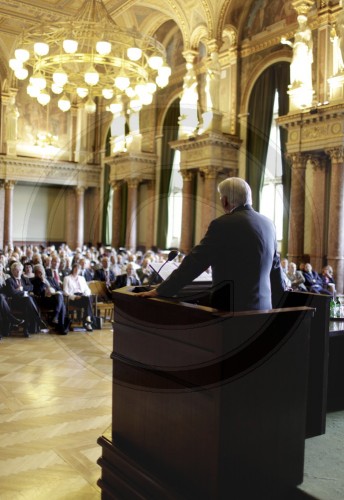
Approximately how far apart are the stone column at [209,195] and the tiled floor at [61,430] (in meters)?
8.23

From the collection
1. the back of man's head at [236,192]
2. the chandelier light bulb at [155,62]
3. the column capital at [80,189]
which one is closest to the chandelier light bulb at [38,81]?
the chandelier light bulb at [155,62]

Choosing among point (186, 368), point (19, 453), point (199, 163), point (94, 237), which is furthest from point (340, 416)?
point (94, 237)

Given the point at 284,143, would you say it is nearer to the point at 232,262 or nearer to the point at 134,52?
the point at 134,52

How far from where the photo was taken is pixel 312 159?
465 inches

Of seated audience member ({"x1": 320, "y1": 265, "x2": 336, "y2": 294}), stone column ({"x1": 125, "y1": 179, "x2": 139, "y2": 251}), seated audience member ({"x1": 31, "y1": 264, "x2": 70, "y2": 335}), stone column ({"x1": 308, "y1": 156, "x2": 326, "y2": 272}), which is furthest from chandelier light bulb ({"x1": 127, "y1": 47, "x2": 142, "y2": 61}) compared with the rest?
stone column ({"x1": 125, "y1": 179, "x2": 139, "y2": 251})

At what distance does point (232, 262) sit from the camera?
2.62m

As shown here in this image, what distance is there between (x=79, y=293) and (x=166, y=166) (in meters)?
10.0

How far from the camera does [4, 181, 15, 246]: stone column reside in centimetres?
2173

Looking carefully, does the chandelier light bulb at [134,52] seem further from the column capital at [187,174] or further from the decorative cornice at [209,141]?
the column capital at [187,174]

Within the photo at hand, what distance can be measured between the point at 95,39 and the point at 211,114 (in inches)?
243

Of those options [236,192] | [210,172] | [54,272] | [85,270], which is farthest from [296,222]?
[236,192]

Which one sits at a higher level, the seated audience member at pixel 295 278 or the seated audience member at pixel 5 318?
the seated audience member at pixel 295 278

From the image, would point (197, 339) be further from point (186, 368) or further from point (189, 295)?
point (189, 295)

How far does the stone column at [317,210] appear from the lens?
11.9 meters
